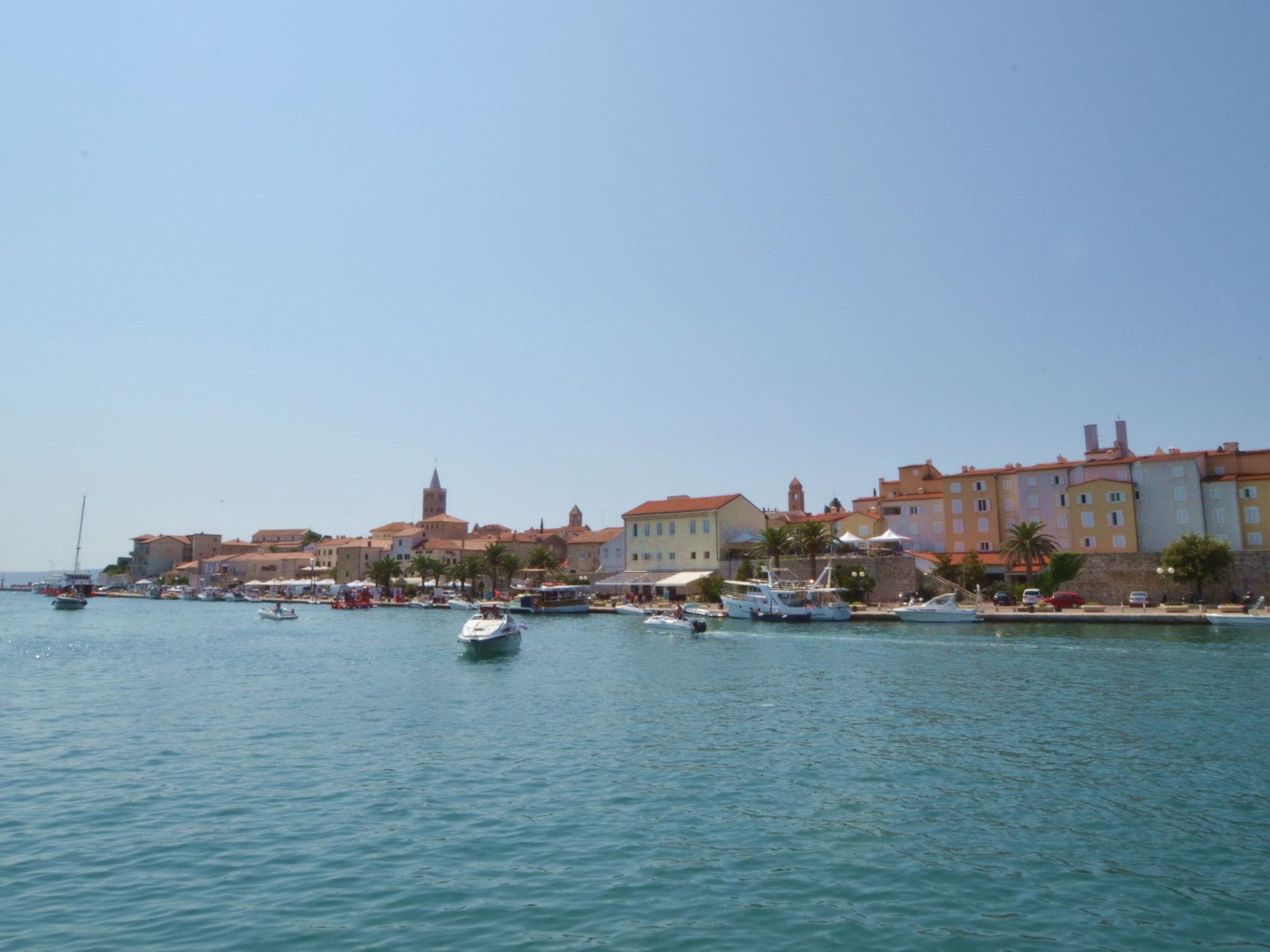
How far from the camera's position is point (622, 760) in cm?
2094

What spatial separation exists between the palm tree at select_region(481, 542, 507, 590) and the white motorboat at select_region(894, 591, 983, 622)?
59.3m

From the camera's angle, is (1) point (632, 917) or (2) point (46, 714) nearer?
(1) point (632, 917)

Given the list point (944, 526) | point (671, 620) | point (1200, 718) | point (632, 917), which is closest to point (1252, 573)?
point (944, 526)

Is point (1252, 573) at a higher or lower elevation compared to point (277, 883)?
higher

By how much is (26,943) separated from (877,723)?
2078 centimetres

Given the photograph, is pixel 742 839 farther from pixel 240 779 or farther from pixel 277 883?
pixel 240 779

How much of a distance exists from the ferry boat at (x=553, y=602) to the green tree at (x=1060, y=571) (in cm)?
4125

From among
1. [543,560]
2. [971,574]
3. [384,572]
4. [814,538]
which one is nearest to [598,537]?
[543,560]

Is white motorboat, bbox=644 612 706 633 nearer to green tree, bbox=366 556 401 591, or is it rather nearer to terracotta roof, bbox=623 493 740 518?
terracotta roof, bbox=623 493 740 518

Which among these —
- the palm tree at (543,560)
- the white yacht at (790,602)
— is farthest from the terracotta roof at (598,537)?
the white yacht at (790,602)

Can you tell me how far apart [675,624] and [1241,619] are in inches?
1401

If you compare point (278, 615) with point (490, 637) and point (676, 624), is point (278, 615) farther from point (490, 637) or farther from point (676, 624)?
point (490, 637)

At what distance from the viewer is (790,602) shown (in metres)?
67.3

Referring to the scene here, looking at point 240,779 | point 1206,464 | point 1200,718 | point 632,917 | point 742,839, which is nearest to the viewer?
point 632,917
